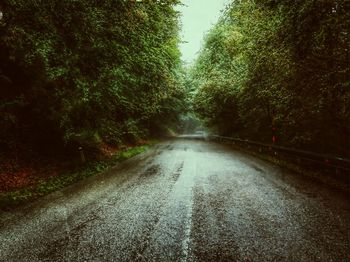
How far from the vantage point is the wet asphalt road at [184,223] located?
4.67 metres

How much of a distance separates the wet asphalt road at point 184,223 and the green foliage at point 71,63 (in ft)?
14.5

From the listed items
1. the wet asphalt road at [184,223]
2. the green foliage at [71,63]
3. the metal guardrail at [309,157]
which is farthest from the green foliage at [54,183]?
the metal guardrail at [309,157]

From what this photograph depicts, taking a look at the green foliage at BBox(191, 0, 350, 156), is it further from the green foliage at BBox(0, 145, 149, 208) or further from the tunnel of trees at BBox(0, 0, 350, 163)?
the green foliage at BBox(0, 145, 149, 208)

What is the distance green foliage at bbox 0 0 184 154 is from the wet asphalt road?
443 cm

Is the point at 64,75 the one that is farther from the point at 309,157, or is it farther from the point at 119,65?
the point at 309,157

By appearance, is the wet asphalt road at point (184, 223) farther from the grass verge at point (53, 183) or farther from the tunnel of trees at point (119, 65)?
the tunnel of trees at point (119, 65)

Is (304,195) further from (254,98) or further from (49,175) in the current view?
(254,98)

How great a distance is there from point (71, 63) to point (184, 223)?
7877 millimetres

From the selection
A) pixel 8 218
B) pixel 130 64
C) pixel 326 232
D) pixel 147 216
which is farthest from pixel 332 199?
pixel 130 64

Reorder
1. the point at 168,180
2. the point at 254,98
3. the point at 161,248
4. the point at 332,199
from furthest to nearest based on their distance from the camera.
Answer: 1. the point at 254,98
2. the point at 168,180
3. the point at 332,199
4. the point at 161,248

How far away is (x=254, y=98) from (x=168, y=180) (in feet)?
34.6

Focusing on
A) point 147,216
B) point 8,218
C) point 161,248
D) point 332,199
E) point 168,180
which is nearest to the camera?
point 161,248

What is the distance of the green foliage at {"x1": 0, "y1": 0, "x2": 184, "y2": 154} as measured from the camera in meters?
8.97

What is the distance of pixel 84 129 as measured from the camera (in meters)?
13.4
